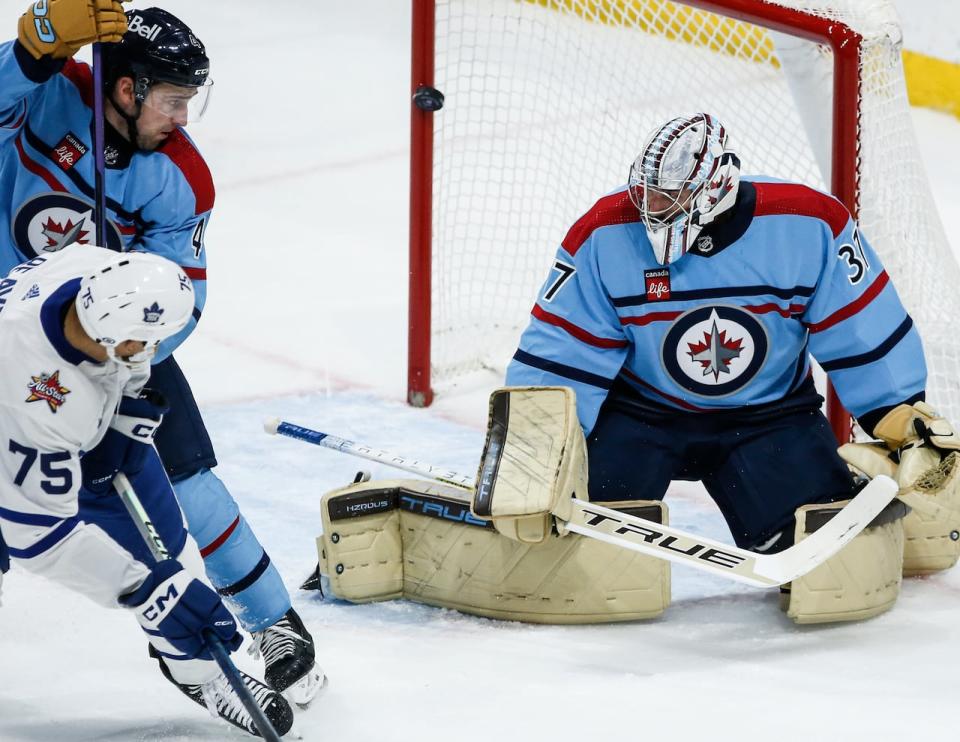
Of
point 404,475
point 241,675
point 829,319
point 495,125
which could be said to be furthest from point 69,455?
point 495,125

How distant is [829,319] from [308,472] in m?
1.40

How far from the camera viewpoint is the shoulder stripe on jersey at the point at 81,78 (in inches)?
105

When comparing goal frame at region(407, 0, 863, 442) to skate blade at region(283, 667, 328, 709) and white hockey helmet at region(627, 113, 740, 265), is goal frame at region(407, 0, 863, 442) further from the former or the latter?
skate blade at region(283, 667, 328, 709)

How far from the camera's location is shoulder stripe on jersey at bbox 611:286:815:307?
293cm

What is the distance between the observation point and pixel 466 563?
2.96 meters

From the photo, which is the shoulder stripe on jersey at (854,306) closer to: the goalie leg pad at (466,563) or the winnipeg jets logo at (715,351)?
the winnipeg jets logo at (715,351)

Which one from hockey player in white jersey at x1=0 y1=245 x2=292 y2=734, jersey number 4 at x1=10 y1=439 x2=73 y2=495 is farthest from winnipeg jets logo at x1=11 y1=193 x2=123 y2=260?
jersey number 4 at x1=10 y1=439 x2=73 y2=495

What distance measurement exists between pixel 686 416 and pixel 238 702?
1142 millimetres

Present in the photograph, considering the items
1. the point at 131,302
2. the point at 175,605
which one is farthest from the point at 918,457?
the point at 131,302

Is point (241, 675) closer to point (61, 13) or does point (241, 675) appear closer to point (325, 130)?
point (61, 13)

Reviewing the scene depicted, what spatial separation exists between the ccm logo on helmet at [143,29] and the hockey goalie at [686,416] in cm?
87

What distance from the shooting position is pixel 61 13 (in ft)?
8.12

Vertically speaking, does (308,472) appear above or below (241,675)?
below

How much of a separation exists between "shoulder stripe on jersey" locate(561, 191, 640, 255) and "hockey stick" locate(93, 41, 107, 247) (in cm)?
91
